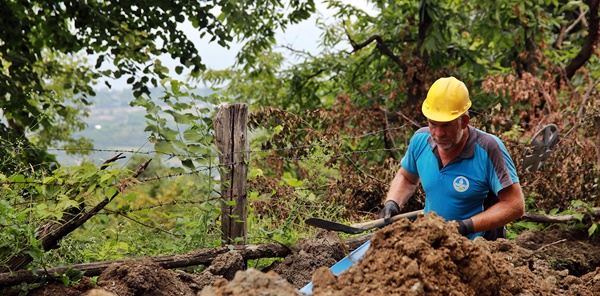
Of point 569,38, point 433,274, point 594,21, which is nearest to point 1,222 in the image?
point 433,274

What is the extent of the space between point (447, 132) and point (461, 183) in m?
0.37

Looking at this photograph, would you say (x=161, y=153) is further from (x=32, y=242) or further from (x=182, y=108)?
(x=32, y=242)

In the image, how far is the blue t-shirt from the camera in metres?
4.55

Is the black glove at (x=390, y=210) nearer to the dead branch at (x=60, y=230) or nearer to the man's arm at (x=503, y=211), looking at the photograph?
the man's arm at (x=503, y=211)

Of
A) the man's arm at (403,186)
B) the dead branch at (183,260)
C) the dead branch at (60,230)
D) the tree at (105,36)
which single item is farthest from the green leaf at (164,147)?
the tree at (105,36)

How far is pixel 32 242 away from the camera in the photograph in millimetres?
4457

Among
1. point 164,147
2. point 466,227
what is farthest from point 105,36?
point 466,227

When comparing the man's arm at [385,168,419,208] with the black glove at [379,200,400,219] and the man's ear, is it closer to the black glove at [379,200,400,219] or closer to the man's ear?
the black glove at [379,200,400,219]

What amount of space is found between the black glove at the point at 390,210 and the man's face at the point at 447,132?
0.53 meters

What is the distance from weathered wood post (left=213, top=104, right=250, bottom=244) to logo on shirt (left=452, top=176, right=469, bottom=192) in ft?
6.15

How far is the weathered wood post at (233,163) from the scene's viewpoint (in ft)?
19.1

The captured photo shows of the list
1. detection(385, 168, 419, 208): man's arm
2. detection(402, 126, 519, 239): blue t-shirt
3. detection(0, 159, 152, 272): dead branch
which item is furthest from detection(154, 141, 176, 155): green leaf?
detection(402, 126, 519, 239): blue t-shirt

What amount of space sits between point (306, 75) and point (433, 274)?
1131cm

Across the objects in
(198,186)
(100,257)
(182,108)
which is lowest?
(100,257)
